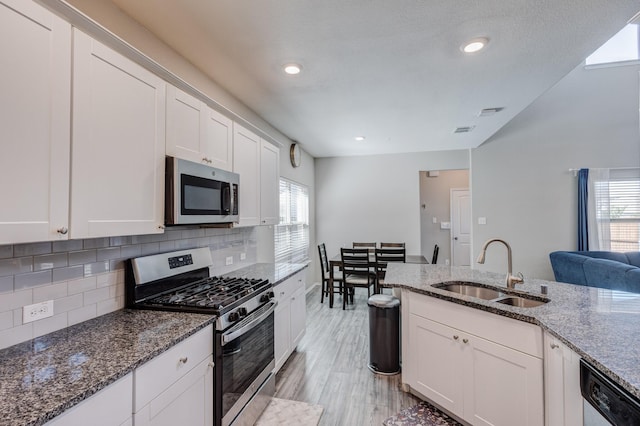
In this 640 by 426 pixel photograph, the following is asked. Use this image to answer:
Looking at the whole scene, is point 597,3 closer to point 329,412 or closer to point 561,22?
point 561,22

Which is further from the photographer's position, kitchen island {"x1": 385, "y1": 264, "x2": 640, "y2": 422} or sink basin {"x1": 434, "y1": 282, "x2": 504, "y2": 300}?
sink basin {"x1": 434, "y1": 282, "x2": 504, "y2": 300}

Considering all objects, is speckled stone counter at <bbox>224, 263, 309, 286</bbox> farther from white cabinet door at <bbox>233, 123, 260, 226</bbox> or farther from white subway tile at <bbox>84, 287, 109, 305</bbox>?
white subway tile at <bbox>84, 287, 109, 305</bbox>

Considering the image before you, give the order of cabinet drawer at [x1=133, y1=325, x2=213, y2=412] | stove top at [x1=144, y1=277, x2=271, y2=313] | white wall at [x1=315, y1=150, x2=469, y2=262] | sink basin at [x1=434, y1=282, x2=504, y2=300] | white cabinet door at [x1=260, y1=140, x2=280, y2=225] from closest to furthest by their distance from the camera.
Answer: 1. cabinet drawer at [x1=133, y1=325, x2=213, y2=412]
2. stove top at [x1=144, y1=277, x2=271, y2=313]
3. sink basin at [x1=434, y1=282, x2=504, y2=300]
4. white cabinet door at [x1=260, y1=140, x2=280, y2=225]
5. white wall at [x1=315, y1=150, x2=469, y2=262]

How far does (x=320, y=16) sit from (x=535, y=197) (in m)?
Result: 4.94

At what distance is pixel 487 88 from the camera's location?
292 cm

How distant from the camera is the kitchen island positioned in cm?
110

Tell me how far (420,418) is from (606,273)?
3.00m

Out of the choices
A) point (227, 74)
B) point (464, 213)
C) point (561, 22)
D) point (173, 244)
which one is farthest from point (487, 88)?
point (464, 213)

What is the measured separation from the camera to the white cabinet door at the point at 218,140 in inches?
86.4

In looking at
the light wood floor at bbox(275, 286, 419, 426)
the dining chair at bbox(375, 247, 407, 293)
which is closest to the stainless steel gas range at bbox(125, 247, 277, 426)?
the light wood floor at bbox(275, 286, 419, 426)

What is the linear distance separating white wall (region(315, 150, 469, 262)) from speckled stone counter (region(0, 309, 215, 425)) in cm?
475

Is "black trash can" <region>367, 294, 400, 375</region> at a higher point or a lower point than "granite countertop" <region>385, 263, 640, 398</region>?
lower

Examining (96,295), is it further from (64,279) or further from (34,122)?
(34,122)

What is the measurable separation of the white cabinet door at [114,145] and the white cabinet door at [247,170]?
0.89 meters
